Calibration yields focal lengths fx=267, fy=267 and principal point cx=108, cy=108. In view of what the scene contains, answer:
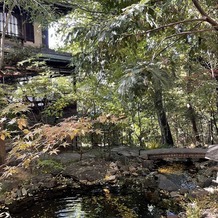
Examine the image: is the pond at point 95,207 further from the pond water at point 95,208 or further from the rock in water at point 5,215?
the rock in water at point 5,215

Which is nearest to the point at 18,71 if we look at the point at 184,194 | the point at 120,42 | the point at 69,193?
the point at 69,193

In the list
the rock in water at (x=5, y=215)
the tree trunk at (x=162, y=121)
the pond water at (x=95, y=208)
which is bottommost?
the pond water at (x=95, y=208)

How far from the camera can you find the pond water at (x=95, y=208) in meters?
5.46

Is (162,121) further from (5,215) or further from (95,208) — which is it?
(5,215)

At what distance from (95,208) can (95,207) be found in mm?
55

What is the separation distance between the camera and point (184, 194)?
20.8 ft

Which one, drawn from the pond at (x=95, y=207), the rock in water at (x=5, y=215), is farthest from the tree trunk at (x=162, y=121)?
the rock in water at (x=5, y=215)

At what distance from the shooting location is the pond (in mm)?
5465

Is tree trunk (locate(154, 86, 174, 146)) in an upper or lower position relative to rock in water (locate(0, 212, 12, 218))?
upper

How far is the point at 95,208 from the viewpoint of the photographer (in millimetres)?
5781

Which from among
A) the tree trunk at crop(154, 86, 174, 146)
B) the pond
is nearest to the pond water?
the pond

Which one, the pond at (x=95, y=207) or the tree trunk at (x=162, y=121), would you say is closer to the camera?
the pond at (x=95, y=207)

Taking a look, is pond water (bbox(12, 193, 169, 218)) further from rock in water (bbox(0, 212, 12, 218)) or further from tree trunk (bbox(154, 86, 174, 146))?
tree trunk (bbox(154, 86, 174, 146))

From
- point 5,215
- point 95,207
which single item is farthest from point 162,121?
point 5,215
